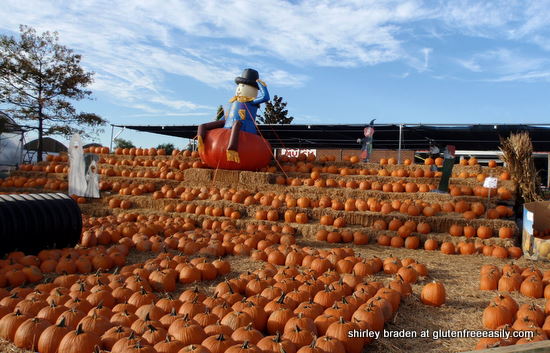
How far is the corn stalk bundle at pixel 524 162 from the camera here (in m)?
7.79

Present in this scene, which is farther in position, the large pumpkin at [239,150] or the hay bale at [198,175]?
the hay bale at [198,175]

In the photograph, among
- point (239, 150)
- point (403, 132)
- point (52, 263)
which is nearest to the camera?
point (52, 263)

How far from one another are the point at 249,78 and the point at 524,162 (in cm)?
649

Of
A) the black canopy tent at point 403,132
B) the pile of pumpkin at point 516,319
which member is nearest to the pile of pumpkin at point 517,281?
the pile of pumpkin at point 516,319

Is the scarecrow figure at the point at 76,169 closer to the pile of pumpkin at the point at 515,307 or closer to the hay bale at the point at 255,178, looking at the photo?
the hay bale at the point at 255,178

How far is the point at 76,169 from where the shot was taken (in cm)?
796

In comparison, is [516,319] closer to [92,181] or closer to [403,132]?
[92,181]

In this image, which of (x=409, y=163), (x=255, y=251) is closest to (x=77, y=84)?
(x=409, y=163)

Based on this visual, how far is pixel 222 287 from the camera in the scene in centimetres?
373

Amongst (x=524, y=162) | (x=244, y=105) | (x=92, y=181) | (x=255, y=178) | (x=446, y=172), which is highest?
(x=244, y=105)

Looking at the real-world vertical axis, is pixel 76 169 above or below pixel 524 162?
below

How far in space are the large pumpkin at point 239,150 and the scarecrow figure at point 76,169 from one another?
3135 mm

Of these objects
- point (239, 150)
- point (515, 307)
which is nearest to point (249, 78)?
point (239, 150)

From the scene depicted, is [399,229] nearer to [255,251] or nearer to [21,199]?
[255,251]
